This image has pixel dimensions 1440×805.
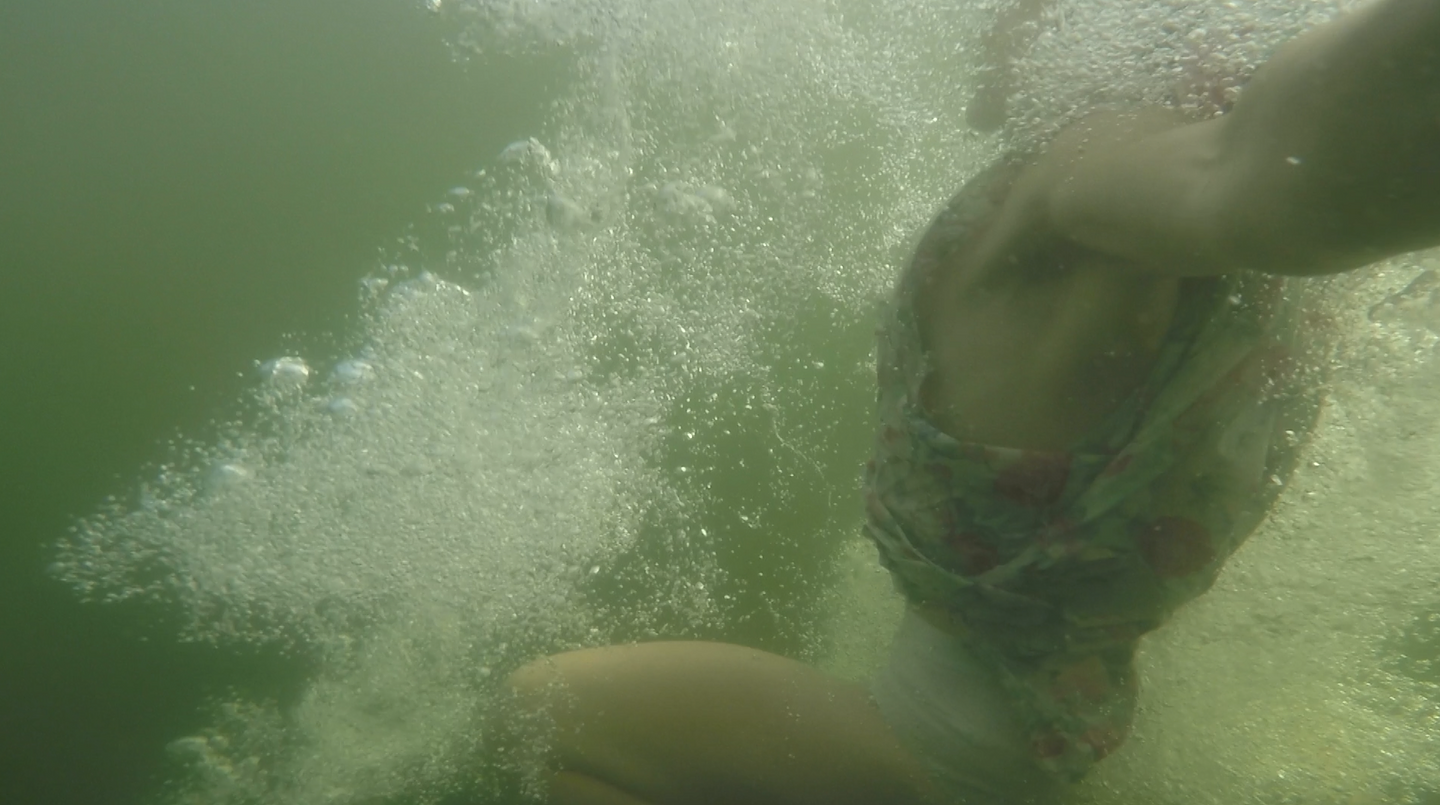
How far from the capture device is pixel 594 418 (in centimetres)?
283

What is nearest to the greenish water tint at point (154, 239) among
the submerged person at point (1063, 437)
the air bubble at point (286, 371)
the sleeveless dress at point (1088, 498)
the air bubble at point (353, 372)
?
the air bubble at point (286, 371)

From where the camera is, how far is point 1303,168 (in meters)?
0.60

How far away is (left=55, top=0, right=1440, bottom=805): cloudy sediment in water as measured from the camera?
273 centimetres

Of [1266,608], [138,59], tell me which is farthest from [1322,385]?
[138,59]

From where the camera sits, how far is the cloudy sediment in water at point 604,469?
2732 millimetres

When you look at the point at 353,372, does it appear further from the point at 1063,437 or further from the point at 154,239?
the point at 1063,437

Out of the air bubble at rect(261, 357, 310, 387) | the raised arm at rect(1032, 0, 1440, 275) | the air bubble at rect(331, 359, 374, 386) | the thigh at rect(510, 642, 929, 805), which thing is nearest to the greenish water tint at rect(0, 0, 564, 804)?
the air bubble at rect(261, 357, 310, 387)

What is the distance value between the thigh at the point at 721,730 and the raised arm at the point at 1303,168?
1.10 meters

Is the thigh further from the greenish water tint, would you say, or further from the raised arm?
the greenish water tint

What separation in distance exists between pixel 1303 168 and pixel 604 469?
7.91ft

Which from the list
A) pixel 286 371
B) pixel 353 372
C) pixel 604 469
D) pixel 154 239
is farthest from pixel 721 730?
pixel 154 239

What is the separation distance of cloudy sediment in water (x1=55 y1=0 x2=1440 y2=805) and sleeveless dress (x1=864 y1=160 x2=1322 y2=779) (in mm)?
1391

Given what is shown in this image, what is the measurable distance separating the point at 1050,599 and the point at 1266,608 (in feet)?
5.00

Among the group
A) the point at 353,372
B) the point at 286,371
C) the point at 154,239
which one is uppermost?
the point at 154,239
